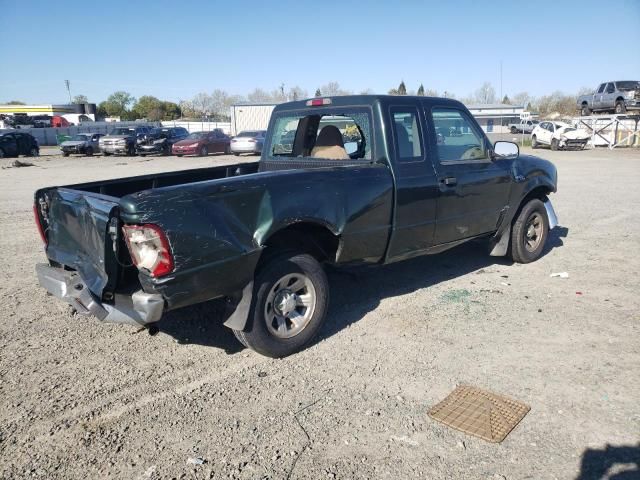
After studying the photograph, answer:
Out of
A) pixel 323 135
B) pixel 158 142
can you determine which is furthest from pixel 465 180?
pixel 158 142

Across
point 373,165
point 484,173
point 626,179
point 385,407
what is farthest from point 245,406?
point 626,179

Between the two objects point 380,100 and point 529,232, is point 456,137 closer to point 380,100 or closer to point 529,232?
point 380,100

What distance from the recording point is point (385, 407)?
3.29m

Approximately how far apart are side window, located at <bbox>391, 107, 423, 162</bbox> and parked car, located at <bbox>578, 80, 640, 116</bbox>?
32.7 meters

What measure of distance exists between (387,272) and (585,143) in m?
30.5

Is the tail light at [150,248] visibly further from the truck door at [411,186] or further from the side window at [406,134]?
the side window at [406,134]

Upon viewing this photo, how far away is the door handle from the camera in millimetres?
4850

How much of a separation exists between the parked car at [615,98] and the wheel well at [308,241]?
33.8 metres

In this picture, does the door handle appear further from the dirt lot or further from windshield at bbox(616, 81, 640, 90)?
windshield at bbox(616, 81, 640, 90)

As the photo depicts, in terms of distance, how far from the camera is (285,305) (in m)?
3.94

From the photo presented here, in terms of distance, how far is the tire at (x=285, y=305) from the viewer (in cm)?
374

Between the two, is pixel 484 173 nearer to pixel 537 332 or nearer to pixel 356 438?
pixel 537 332

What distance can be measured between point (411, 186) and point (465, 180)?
0.85m

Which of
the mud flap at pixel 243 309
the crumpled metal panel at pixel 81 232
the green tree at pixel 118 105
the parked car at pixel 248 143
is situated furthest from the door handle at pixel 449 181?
the green tree at pixel 118 105
